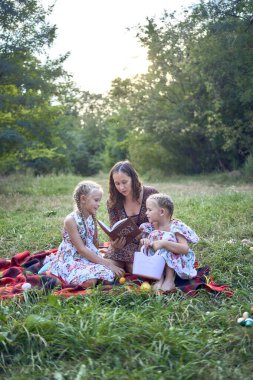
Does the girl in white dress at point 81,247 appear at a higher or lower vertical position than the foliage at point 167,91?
lower

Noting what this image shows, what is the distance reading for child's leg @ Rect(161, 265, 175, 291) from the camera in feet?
14.6

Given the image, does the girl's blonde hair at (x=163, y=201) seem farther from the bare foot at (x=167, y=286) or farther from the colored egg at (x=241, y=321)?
the colored egg at (x=241, y=321)

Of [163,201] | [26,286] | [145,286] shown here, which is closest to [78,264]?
[26,286]

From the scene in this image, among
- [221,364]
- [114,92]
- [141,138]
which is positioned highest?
[114,92]

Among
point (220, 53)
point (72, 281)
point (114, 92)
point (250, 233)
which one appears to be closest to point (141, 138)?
point (114, 92)

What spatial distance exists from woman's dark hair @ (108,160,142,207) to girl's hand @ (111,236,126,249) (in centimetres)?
51

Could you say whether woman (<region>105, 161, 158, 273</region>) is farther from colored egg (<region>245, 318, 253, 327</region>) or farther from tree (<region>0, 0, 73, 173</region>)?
tree (<region>0, 0, 73, 173</region>)

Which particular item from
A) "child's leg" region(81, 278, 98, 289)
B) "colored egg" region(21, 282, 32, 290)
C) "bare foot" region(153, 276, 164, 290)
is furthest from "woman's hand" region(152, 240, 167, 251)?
"colored egg" region(21, 282, 32, 290)

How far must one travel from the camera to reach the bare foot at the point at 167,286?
441 cm

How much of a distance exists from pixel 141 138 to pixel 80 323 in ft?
61.2

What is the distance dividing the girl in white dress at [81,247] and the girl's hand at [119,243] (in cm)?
21

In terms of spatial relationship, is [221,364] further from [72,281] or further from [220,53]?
[220,53]

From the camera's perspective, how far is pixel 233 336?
10.8 feet

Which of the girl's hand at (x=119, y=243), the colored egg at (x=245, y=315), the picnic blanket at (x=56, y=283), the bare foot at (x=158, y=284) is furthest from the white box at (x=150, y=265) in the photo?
the colored egg at (x=245, y=315)
